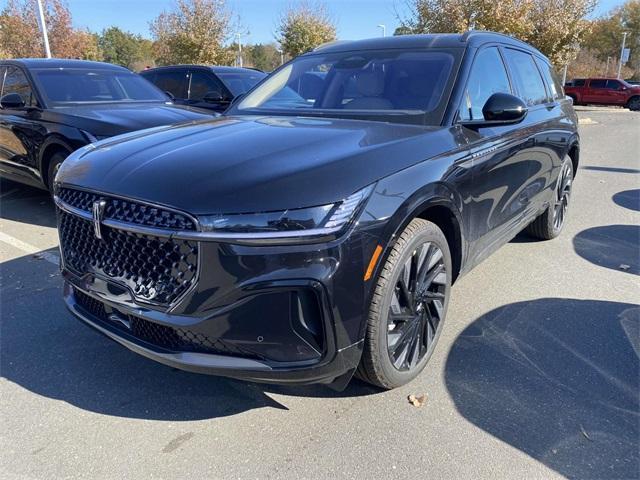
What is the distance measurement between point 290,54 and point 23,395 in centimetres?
3116

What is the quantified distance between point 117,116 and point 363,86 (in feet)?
11.1

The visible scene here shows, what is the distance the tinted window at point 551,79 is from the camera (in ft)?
16.4

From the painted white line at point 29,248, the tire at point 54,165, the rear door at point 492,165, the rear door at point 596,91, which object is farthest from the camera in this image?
the rear door at point 596,91

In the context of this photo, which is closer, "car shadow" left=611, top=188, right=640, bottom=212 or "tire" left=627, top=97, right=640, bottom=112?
"car shadow" left=611, top=188, right=640, bottom=212

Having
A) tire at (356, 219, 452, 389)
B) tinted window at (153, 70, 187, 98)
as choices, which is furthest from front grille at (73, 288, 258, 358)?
tinted window at (153, 70, 187, 98)

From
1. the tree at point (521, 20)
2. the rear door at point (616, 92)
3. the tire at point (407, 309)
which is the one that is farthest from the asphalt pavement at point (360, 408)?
the rear door at point (616, 92)

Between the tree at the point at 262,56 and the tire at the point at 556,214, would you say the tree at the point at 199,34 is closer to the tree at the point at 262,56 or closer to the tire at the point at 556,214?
the tire at the point at 556,214

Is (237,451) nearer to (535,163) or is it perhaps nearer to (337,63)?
(337,63)

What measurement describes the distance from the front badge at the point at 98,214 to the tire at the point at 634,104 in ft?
116

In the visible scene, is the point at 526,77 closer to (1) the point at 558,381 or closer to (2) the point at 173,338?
(1) the point at 558,381

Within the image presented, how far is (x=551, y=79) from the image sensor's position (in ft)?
17.2

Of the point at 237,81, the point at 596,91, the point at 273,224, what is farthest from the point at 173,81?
the point at 596,91

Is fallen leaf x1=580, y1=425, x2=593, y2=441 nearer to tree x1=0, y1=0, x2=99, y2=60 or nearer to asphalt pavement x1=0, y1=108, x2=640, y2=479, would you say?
asphalt pavement x1=0, y1=108, x2=640, y2=479

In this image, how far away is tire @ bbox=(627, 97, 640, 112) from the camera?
30736 millimetres
